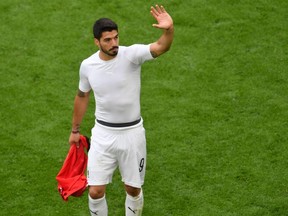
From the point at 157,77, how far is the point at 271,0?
306 cm

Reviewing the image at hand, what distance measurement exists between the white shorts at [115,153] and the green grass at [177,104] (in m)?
1.12

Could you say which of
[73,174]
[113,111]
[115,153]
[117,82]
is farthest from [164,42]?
[73,174]

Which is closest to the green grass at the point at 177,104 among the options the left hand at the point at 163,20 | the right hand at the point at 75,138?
the right hand at the point at 75,138

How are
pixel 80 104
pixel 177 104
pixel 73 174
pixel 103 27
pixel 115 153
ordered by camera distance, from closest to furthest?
1. pixel 103 27
2. pixel 115 153
3. pixel 80 104
4. pixel 73 174
5. pixel 177 104

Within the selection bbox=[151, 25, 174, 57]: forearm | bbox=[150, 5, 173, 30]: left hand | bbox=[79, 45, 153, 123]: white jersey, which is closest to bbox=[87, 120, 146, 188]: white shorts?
bbox=[79, 45, 153, 123]: white jersey

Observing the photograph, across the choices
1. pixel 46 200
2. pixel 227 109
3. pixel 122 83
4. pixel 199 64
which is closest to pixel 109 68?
pixel 122 83

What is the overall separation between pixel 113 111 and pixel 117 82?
364mm

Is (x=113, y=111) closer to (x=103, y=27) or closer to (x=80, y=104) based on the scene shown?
(x=80, y=104)

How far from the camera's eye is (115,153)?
812 centimetres

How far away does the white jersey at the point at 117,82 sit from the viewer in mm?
7777

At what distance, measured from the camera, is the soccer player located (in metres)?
7.70

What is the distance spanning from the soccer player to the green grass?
109cm

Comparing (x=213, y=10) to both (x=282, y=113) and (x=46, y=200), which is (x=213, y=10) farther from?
(x=46, y=200)

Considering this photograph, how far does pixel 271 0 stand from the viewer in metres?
13.4
